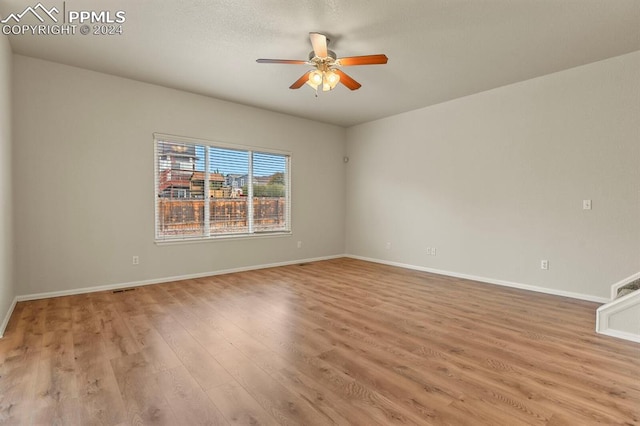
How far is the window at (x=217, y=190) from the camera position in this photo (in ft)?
15.5

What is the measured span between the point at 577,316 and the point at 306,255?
4.41 meters

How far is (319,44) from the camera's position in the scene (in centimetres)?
295

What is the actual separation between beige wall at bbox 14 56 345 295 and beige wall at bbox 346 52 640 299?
121 inches

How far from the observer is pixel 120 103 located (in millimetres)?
4277

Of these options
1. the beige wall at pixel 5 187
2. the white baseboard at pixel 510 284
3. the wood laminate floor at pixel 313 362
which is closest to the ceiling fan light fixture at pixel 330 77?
the wood laminate floor at pixel 313 362

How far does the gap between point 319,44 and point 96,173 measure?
3.42 m

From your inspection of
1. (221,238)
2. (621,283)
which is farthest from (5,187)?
(621,283)

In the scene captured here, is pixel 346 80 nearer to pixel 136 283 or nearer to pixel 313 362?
pixel 313 362

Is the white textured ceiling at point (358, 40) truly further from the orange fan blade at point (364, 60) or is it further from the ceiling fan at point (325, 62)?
the orange fan blade at point (364, 60)

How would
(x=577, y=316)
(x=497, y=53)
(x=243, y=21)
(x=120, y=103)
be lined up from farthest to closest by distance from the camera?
(x=120, y=103), (x=497, y=53), (x=577, y=316), (x=243, y=21)

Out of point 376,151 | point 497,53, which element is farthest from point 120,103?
point 497,53

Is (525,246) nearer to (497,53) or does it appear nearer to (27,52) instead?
(497,53)

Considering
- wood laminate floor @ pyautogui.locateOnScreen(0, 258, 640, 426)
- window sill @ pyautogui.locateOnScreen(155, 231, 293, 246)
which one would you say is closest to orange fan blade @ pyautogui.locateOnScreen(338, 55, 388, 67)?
wood laminate floor @ pyautogui.locateOnScreen(0, 258, 640, 426)

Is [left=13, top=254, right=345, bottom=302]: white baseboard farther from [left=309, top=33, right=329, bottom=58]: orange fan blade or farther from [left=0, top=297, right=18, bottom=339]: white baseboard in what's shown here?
[left=309, top=33, right=329, bottom=58]: orange fan blade
